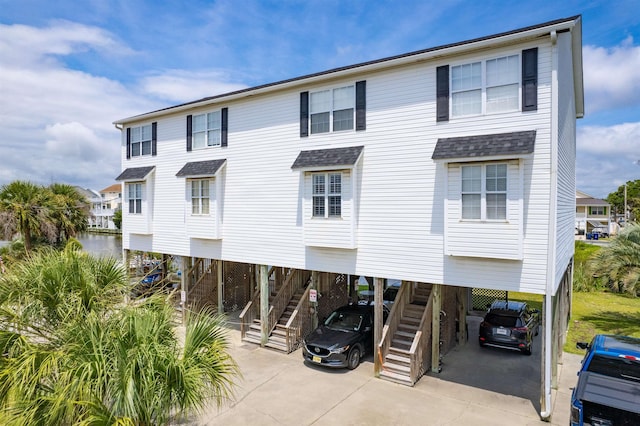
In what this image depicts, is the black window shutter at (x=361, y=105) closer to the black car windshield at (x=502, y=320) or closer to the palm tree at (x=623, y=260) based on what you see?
the black car windshield at (x=502, y=320)

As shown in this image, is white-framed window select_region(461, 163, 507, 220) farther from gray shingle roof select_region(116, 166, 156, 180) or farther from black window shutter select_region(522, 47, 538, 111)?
gray shingle roof select_region(116, 166, 156, 180)

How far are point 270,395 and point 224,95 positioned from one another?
33.0 feet

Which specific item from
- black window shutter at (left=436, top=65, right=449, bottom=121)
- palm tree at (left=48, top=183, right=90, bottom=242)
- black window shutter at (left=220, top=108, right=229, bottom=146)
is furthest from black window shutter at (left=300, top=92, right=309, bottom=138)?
palm tree at (left=48, top=183, right=90, bottom=242)

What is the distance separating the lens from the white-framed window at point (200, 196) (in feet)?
48.6

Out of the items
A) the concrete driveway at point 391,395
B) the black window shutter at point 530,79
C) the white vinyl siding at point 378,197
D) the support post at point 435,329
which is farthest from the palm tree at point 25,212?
the black window shutter at point 530,79

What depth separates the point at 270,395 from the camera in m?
→ 10.0

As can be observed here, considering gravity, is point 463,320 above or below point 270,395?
above

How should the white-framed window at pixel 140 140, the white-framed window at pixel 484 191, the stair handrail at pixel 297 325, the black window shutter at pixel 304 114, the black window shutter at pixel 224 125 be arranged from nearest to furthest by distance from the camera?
the white-framed window at pixel 484 191, the black window shutter at pixel 304 114, the stair handrail at pixel 297 325, the black window shutter at pixel 224 125, the white-framed window at pixel 140 140

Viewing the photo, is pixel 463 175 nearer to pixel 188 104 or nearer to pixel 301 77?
pixel 301 77

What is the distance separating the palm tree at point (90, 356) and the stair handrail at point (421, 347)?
20.7 ft

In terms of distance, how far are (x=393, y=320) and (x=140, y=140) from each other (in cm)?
1342

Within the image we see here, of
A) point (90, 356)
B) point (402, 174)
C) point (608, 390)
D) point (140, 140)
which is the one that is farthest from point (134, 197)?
point (608, 390)

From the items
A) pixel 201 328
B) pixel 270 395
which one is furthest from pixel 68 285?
pixel 270 395

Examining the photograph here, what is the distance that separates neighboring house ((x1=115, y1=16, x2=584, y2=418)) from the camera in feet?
29.6
